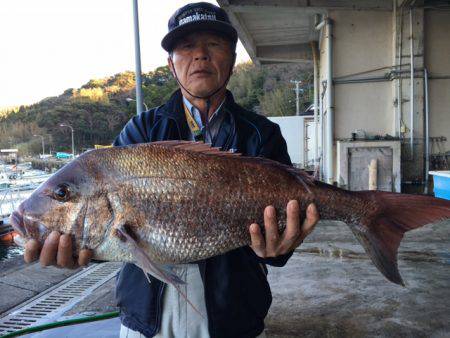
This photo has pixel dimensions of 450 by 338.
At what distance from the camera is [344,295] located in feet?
14.7

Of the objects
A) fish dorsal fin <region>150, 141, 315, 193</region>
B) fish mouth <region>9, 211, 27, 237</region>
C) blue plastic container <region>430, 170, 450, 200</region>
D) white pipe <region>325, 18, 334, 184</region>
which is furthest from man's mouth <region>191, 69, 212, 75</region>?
white pipe <region>325, 18, 334, 184</region>

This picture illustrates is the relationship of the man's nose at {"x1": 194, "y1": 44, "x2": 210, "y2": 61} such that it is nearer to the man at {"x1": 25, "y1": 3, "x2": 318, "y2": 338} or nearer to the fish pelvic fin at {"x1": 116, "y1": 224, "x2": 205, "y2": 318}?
the man at {"x1": 25, "y1": 3, "x2": 318, "y2": 338}

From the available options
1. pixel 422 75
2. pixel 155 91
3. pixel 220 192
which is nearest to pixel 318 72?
pixel 422 75

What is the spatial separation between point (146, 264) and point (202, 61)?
113 cm

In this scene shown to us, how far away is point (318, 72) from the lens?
15109 mm

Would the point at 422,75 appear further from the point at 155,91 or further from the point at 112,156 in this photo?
the point at 155,91

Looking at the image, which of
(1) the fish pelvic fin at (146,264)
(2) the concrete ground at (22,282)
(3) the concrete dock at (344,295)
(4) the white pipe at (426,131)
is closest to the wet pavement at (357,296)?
(3) the concrete dock at (344,295)

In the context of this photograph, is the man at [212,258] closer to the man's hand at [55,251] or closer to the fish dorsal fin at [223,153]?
the man's hand at [55,251]

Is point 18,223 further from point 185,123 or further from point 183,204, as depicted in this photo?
point 185,123

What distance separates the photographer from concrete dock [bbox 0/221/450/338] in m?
3.71

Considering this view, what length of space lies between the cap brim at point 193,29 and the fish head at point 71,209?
2.59ft

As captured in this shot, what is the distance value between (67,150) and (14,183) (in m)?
30.7

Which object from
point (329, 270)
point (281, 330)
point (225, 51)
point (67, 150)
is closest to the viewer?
point (225, 51)

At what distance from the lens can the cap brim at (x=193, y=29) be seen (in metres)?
2.16
